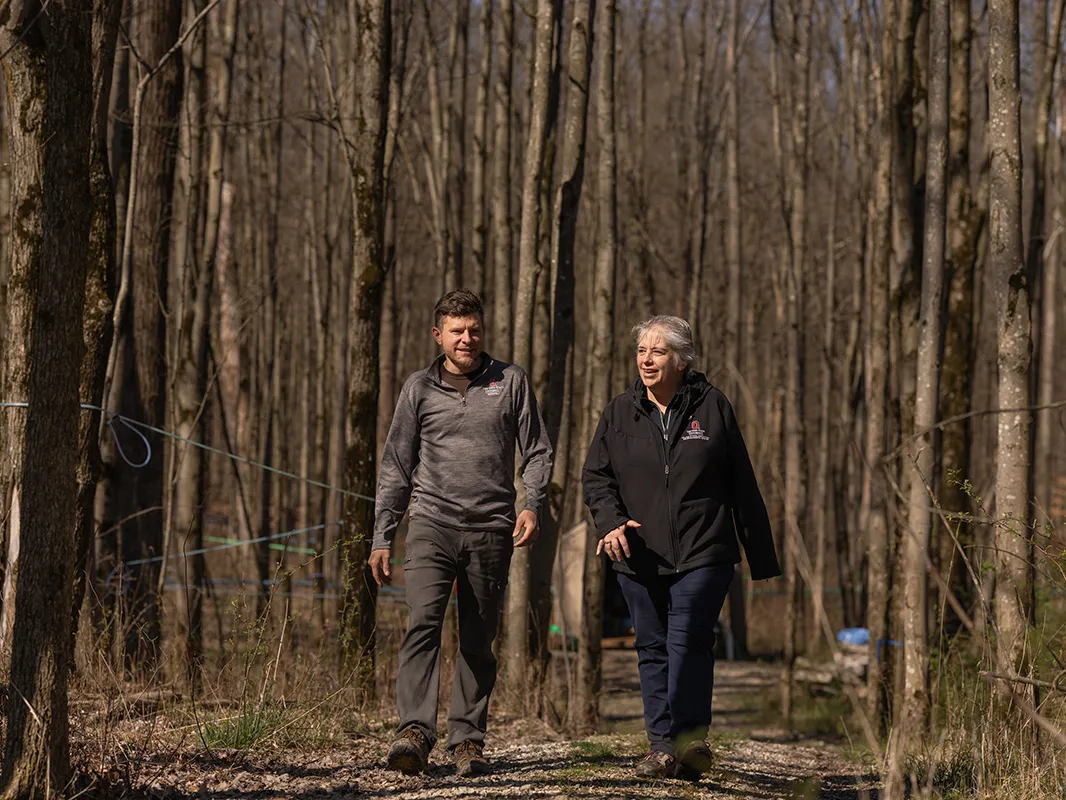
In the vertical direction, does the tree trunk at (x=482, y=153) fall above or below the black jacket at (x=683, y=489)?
above

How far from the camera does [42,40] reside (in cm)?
427

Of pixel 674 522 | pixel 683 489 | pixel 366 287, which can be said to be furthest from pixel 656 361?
pixel 366 287

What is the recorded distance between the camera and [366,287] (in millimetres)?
7559

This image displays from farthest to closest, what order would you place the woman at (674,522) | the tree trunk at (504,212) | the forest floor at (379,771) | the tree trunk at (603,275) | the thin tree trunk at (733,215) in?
the thin tree trunk at (733,215)
the tree trunk at (504,212)
the tree trunk at (603,275)
the woman at (674,522)
the forest floor at (379,771)

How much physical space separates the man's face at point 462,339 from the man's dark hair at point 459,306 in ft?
0.06

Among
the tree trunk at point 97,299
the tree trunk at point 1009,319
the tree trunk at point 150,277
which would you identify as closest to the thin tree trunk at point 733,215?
the tree trunk at point 150,277

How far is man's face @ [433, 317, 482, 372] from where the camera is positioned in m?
5.36

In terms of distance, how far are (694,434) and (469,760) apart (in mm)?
1626

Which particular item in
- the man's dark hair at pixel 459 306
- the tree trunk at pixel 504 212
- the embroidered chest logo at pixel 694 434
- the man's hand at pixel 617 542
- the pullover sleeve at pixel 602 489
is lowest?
the man's hand at pixel 617 542

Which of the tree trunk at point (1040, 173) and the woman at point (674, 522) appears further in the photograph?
the tree trunk at point (1040, 173)

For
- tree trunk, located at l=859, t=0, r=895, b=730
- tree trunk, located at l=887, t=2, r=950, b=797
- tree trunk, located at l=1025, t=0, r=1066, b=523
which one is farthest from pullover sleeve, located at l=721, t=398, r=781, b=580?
tree trunk, located at l=859, t=0, r=895, b=730

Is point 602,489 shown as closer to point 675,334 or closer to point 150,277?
point 675,334

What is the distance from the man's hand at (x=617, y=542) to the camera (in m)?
5.17

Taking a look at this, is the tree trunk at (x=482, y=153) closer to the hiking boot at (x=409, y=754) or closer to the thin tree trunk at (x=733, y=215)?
the thin tree trunk at (x=733, y=215)
